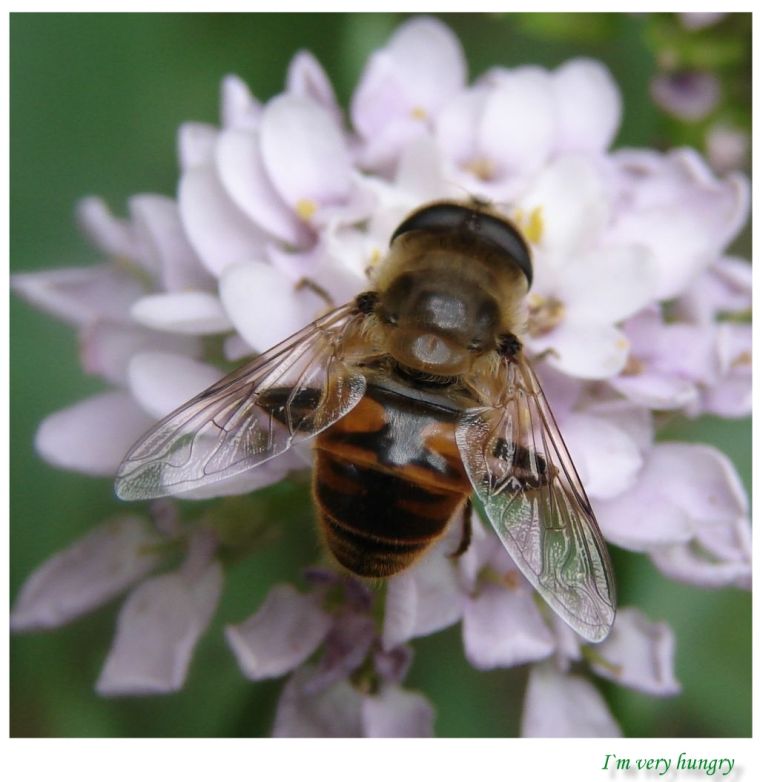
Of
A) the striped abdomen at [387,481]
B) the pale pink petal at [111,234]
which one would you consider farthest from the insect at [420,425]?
the pale pink petal at [111,234]

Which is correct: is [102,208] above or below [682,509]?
above

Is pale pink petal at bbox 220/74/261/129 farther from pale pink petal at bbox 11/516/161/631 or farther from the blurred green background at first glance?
pale pink petal at bbox 11/516/161/631

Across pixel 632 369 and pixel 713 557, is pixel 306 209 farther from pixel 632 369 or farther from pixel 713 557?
pixel 713 557

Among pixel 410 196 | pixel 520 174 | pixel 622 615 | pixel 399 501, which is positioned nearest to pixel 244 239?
pixel 410 196

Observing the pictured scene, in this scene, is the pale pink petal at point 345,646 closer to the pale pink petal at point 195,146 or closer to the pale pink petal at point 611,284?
the pale pink petal at point 611,284

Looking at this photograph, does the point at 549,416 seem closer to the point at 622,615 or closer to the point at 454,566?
the point at 454,566

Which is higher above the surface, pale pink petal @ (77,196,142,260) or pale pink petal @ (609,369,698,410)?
pale pink petal @ (77,196,142,260)

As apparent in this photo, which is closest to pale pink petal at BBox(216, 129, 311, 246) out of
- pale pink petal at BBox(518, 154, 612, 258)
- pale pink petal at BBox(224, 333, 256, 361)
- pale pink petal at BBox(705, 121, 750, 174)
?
pale pink petal at BBox(224, 333, 256, 361)
